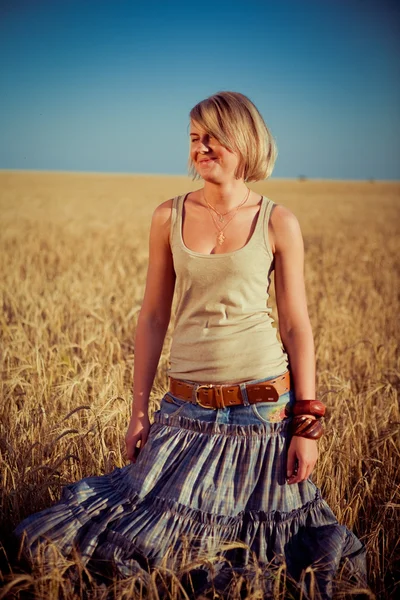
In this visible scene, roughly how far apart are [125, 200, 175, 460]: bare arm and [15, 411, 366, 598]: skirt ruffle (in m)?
0.12

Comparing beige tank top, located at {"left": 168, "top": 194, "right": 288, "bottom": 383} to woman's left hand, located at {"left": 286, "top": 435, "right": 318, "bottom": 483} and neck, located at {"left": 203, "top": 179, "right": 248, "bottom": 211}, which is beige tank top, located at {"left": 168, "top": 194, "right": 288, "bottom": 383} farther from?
woman's left hand, located at {"left": 286, "top": 435, "right": 318, "bottom": 483}

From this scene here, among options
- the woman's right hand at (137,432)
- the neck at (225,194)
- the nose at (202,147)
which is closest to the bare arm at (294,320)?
the neck at (225,194)

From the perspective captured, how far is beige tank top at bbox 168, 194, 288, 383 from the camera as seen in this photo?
1775mm

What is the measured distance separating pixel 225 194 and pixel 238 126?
214 mm

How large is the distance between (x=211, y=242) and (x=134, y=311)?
2702 millimetres

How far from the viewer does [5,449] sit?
2574 mm

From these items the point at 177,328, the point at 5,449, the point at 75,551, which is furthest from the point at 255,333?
the point at 5,449

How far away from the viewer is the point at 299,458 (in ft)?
5.76

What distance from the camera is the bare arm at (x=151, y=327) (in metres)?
1.94

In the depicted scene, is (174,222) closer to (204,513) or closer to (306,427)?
(306,427)

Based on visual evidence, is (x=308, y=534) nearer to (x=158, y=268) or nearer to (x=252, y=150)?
(x=158, y=268)

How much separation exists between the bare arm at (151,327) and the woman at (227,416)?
2.6 inches

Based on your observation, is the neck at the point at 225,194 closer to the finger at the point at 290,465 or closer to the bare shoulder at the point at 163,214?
the bare shoulder at the point at 163,214

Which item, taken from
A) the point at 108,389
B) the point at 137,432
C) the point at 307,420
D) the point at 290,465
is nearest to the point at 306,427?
the point at 307,420
